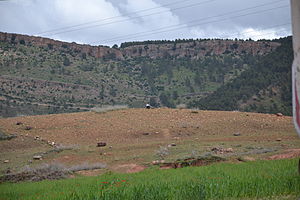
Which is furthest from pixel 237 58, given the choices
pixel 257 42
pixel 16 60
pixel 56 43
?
pixel 16 60

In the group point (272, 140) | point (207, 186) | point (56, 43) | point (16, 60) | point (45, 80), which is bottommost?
point (272, 140)

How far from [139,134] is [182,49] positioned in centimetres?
8295

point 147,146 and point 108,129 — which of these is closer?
point 147,146

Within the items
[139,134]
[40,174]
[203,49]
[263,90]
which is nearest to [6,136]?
[139,134]

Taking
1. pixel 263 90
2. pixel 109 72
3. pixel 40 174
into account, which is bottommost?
pixel 40 174

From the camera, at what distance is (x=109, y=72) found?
7944 cm

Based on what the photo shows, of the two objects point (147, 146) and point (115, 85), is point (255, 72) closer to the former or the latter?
point (115, 85)

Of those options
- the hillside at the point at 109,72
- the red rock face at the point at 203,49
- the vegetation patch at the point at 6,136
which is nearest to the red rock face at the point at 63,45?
the hillside at the point at 109,72

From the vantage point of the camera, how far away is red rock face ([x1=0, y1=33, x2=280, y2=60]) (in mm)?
97625

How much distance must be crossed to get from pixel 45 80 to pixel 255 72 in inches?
1439

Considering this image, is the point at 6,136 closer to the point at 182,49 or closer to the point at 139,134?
the point at 139,134

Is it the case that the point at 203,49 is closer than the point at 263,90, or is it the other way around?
the point at 263,90

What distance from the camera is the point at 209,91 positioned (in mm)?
75000

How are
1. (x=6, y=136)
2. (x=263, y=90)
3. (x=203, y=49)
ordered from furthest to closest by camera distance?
1. (x=203, y=49)
2. (x=263, y=90)
3. (x=6, y=136)
